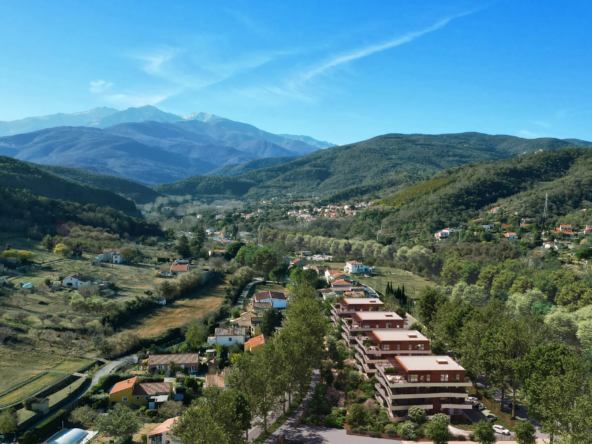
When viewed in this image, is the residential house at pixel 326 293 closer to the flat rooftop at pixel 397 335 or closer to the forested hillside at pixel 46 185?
the flat rooftop at pixel 397 335

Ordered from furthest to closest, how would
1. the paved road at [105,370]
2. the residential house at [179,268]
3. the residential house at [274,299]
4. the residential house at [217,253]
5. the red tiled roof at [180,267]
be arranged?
the residential house at [217,253] → the red tiled roof at [180,267] → the residential house at [179,268] → the residential house at [274,299] → the paved road at [105,370]

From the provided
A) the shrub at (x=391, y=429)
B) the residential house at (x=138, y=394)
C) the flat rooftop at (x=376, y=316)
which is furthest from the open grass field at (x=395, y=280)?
the residential house at (x=138, y=394)

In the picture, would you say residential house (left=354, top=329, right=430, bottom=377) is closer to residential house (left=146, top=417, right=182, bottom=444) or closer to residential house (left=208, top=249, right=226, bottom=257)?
residential house (left=146, top=417, right=182, bottom=444)

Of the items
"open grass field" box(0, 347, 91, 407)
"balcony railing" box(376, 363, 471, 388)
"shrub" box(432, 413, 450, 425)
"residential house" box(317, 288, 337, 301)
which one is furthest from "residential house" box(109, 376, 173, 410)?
"residential house" box(317, 288, 337, 301)

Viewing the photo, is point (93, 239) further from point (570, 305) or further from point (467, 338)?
point (570, 305)

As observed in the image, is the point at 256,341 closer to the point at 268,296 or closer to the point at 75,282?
the point at 268,296
